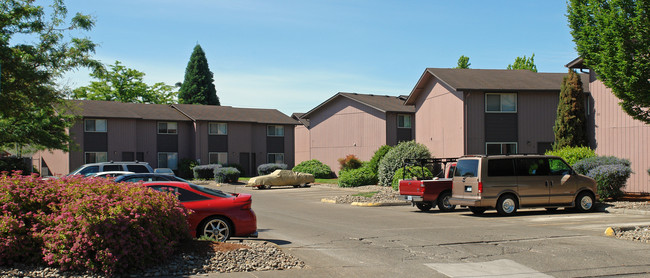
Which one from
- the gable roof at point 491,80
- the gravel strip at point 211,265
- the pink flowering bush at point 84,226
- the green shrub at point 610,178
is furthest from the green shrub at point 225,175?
Result: the pink flowering bush at point 84,226

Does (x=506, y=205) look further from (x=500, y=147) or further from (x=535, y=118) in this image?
(x=535, y=118)

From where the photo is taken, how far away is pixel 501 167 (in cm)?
1833

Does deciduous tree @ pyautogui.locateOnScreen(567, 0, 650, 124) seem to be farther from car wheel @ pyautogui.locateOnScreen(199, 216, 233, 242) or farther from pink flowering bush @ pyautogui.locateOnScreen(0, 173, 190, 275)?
pink flowering bush @ pyautogui.locateOnScreen(0, 173, 190, 275)

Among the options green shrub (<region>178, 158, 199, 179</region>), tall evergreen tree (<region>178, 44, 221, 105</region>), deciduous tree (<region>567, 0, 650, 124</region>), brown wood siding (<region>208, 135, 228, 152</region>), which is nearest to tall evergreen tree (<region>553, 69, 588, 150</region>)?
deciduous tree (<region>567, 0, 650, 124</region>)

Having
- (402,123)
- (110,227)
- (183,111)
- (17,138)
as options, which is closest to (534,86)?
(402,123)

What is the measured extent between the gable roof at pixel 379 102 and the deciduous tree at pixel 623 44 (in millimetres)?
26116

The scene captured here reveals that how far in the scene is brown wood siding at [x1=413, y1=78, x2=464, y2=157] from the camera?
3241 centimetres

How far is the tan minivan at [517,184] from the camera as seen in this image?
18156mm

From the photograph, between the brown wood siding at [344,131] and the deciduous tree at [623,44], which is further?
the brown wood siding at [344,131]

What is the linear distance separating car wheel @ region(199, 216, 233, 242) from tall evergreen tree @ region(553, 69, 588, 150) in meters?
20.5

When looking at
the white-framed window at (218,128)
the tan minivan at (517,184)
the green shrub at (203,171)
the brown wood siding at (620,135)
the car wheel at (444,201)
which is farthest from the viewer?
the white-framed window at (218,128)

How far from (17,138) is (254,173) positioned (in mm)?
31051

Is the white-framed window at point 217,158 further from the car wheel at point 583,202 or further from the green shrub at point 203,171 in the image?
the car wheel at point 583,202

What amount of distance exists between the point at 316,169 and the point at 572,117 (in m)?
23.2
